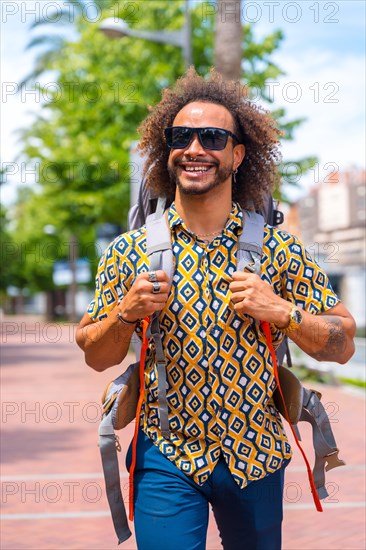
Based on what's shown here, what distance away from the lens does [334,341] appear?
8.90 ft

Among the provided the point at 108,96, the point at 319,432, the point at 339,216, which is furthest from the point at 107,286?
the point at 339,216

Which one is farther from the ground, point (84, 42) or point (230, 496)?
point (84, 42)

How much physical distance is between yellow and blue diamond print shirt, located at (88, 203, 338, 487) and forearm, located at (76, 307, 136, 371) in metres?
0.11

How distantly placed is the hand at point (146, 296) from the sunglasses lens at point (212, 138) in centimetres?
46

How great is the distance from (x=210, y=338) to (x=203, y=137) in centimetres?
63

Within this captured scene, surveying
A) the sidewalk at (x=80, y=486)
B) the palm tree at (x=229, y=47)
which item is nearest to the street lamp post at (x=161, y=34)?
the palm tree at (x=229, y=47)

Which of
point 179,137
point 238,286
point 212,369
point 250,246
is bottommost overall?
point 212,369

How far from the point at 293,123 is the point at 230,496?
1821 centimetres

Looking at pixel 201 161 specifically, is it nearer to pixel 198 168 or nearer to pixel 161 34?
pixel 198 168

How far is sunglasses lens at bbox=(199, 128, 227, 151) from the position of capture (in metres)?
2.74

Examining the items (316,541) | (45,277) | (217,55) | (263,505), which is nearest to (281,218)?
(263,505)

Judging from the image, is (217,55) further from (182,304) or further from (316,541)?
(182,304)

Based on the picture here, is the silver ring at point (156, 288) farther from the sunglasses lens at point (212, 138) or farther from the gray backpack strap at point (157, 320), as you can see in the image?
the sunglasses lens at point (212, 138)

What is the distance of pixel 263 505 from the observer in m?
2.69
